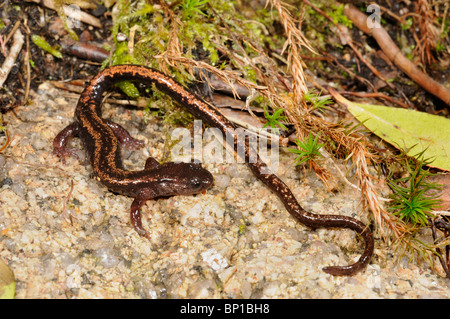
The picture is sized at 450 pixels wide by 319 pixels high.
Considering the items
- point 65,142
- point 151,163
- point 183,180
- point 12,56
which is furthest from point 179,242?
point 12,56

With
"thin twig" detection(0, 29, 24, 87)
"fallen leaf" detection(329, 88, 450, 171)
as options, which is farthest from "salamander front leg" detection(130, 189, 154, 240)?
"fallen leaf" detection(329, 88, 450, 171)

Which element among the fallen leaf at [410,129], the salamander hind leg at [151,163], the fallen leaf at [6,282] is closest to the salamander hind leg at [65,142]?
the salamander hind leg at [151,163]

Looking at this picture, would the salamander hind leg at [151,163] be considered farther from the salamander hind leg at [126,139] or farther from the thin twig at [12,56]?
the thin twig at [12,56]

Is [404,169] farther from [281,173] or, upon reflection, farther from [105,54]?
[105,54]

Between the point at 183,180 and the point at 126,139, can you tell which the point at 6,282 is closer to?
the point at 183,180

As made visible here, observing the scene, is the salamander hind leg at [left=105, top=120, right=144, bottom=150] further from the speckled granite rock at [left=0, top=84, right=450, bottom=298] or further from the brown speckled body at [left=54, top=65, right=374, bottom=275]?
the speckled granite rock at [left=0, top=84, right=450, bottom=298]
